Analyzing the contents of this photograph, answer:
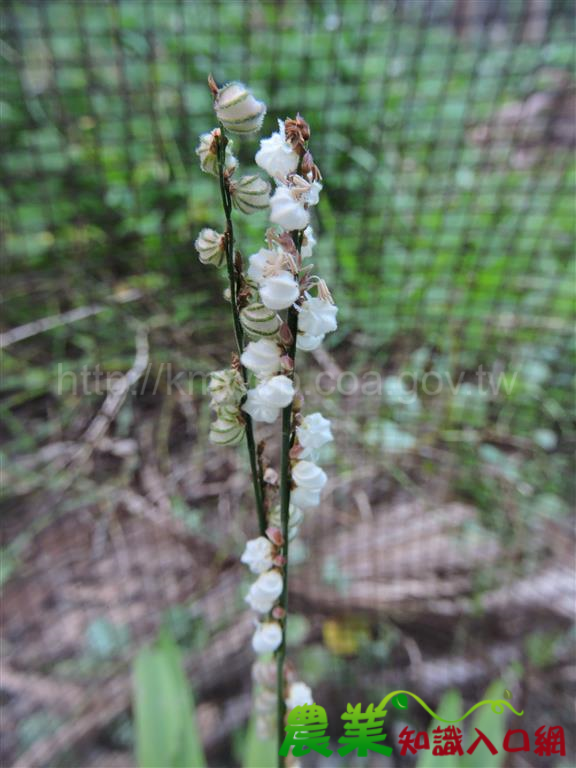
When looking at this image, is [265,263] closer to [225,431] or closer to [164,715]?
[225,431]

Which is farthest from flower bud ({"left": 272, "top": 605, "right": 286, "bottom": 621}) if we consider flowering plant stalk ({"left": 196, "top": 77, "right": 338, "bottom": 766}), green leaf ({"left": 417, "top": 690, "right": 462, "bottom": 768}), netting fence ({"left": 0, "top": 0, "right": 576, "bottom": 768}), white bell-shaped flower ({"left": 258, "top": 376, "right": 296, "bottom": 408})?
netting fence ({"left": 0, "top": 0, "right": 576, "bottom": 768})

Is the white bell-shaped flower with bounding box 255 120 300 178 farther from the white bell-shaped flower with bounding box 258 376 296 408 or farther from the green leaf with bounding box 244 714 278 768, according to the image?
the green leaf with bounding box 244 714 278 768

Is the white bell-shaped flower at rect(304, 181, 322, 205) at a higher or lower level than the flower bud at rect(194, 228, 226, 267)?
higher

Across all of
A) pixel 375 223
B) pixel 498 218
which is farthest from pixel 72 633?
pixel 498 218

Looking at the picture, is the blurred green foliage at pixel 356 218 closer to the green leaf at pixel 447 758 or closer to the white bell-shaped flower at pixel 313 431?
the green leaf at pixel 447 758

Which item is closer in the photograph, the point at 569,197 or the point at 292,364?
the point at 292,364

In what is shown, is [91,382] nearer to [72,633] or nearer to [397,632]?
[72,633]
